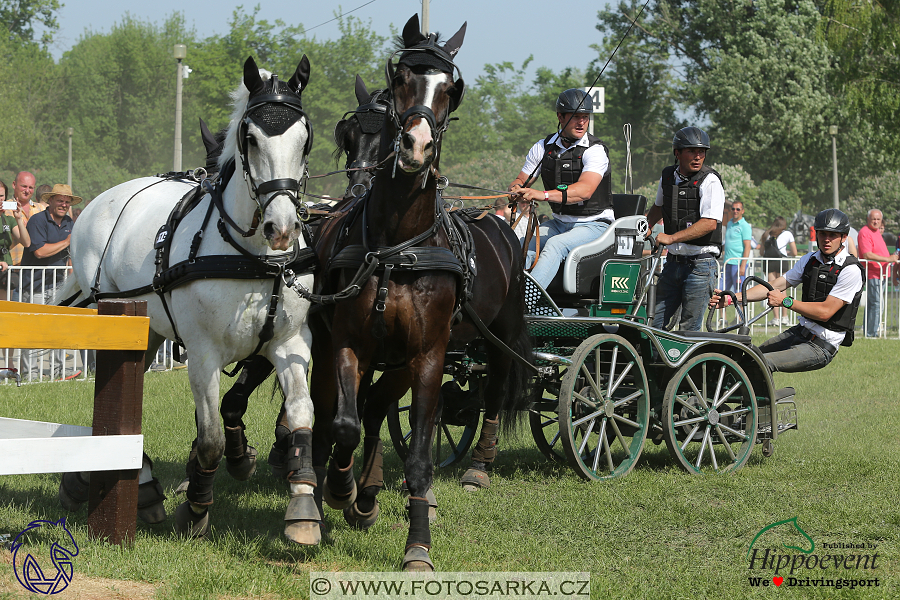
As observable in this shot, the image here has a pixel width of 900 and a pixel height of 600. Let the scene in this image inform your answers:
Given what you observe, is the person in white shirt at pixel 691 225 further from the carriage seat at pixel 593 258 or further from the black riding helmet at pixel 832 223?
the black riding helmet at pixel 832 223

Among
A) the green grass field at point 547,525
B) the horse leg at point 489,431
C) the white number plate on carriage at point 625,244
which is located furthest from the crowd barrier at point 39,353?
the white number plate on carriage at point 625,244

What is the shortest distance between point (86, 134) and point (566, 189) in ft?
214

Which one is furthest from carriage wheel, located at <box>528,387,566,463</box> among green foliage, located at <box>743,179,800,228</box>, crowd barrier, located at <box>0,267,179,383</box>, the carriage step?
green foliage, located at <box>743,179,800,228</box>

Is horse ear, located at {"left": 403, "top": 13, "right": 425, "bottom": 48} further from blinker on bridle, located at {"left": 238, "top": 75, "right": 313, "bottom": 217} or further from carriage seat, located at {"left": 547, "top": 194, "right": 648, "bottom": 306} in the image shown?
carriage seat, located at {"left": 547, "top": 194, "right": 648, "bottom": 306}

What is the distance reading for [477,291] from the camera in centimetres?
547

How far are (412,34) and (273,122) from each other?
87 centimetres

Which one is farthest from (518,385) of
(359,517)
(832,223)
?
(832,223)

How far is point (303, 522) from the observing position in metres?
4.11

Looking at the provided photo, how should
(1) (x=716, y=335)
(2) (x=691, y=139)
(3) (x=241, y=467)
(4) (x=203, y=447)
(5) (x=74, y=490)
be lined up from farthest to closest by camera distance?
(2) (x=691, y=139)
(1) (x=716, y=335)
(3) (x=241, y=467)
(5) (x=74, y=490)
(4) (x=203, y=447)

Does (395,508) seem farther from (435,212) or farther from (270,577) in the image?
(435,212)

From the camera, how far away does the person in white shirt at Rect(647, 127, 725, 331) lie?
7070mm

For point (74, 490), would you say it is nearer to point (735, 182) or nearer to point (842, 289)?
point (842, 289)

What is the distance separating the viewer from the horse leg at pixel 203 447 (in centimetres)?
439

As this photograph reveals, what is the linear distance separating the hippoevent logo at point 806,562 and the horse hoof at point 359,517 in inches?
77.0
